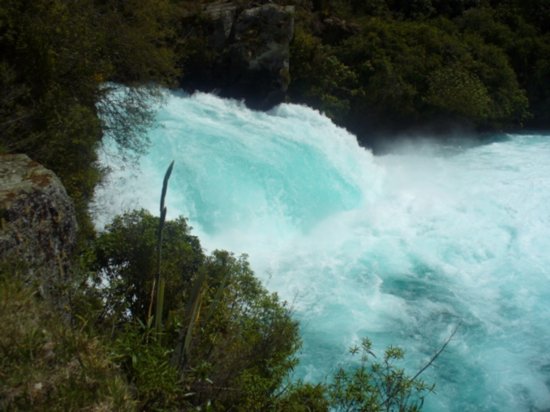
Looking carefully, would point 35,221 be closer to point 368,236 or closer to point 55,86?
point 55,86

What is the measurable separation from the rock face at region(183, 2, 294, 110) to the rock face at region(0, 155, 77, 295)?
48.9 ft

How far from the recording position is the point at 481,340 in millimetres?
11117

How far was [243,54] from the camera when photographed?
20.3m

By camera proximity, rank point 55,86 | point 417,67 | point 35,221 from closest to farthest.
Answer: point 35,221 → point 55,86 → point 417,67

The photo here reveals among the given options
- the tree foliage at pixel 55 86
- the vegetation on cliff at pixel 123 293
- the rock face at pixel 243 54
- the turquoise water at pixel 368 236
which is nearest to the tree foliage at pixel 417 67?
the rock face at pixel 243 54

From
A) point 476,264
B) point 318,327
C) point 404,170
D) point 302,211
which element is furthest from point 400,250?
point 404,170

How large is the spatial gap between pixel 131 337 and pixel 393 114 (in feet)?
68.0

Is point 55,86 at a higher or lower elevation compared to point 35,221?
higher

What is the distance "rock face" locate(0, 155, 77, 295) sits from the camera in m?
5.12

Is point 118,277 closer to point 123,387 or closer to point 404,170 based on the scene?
point 123,387

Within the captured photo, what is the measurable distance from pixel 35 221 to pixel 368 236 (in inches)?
423

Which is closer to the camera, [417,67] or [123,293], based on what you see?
[123,293]

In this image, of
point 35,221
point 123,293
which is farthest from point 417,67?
point 35,221

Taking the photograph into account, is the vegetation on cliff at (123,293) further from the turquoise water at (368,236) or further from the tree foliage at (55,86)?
the turquoise water at (368,236)
